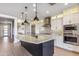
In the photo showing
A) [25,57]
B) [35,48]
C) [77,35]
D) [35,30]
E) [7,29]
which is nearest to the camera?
[25,57]

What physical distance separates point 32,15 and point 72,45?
201cm

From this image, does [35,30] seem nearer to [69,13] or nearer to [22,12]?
[22,12]

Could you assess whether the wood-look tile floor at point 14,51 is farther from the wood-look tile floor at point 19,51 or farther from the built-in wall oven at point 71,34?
the built-in wall oven at point 71,34

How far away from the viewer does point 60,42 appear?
16.0 ft

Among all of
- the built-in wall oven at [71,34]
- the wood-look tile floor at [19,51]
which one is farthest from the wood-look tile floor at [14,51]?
the built-in wall oven at [71,34]

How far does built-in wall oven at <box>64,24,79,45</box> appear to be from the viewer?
4434 millimetres

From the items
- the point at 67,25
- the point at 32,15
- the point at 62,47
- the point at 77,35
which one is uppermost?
the point at 32,15

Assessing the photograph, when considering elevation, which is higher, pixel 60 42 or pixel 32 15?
pixel 32 15

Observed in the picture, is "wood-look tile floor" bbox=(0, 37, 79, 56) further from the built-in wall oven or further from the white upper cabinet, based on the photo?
the white upper cabinet

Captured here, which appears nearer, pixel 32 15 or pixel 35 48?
pixel 35 48

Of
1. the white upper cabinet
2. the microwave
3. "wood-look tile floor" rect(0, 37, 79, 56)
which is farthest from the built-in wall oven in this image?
"wood-look tile floor" rect(0, 37, 79, 56)

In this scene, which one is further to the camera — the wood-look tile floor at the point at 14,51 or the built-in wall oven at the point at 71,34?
the built-in wall oven at the point at 71,34

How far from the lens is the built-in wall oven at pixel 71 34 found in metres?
4.43

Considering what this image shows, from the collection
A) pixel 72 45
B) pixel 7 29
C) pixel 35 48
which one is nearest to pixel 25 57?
pixel 35 48
